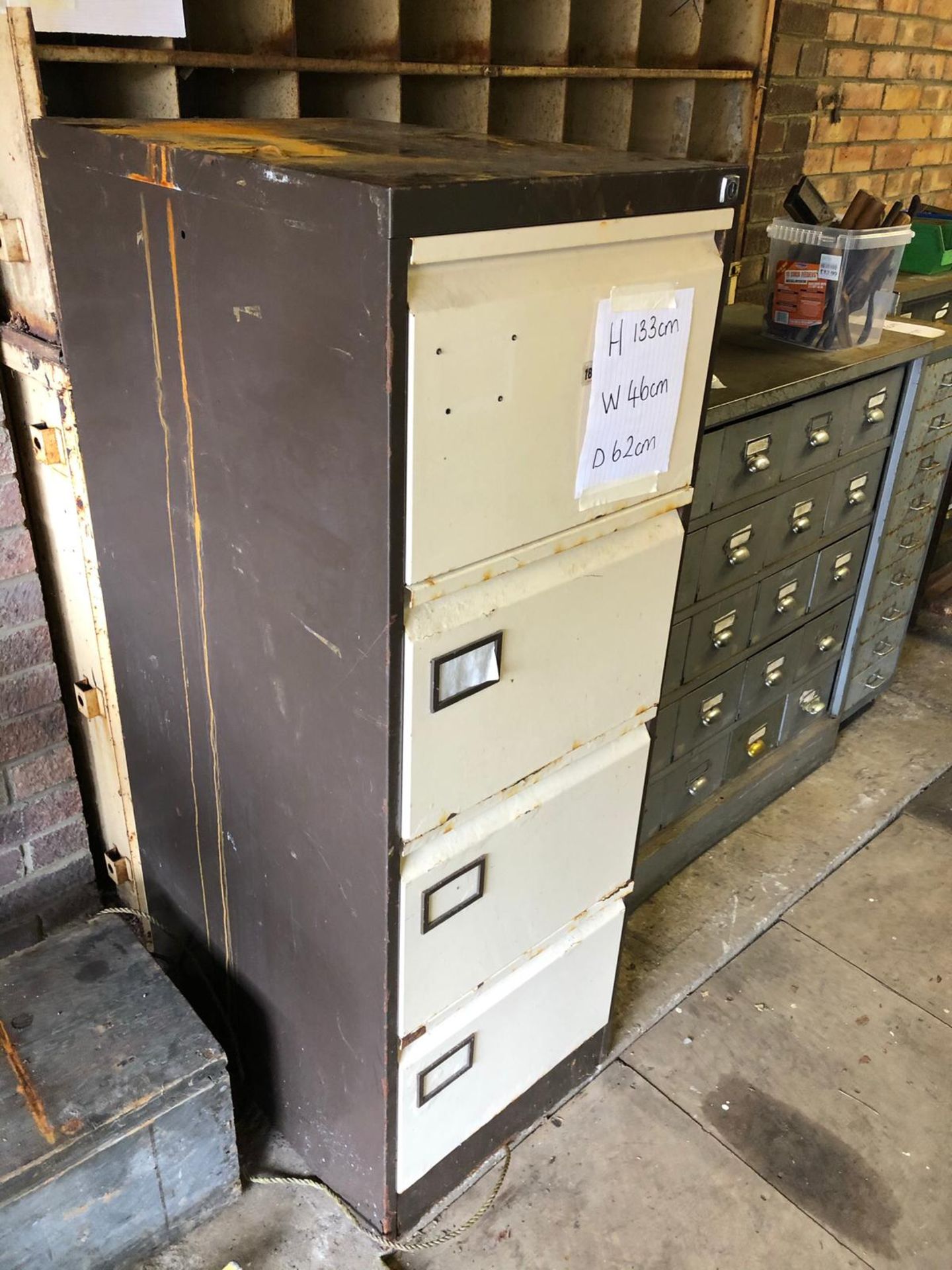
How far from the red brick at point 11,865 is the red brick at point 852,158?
2.69 meters

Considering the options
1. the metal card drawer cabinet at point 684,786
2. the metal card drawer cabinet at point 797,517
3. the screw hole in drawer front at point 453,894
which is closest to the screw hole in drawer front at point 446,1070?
the screw hole in drawer front at point 453,894

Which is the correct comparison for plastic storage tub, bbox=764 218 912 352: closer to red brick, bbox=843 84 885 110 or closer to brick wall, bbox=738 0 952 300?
brick wall, bbox=738 0 952 300

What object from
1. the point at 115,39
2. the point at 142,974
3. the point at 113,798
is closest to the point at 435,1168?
the point at 142,974

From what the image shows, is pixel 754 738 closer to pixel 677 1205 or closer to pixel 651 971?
pixel 651 971

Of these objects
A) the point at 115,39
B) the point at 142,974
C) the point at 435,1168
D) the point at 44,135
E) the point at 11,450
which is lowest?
the point at 435,1168

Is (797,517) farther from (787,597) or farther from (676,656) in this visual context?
(676,656)

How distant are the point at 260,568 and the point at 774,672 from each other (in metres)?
1.50

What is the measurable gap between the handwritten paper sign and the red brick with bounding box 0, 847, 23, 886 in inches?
46.6

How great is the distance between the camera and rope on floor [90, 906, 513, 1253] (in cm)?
151

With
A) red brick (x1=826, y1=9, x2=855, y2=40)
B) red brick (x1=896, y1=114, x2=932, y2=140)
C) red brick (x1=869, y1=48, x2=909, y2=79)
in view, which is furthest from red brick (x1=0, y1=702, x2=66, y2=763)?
red brick (x1=896, y1=114, x2=932, y2=140)

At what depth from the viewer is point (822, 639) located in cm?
246

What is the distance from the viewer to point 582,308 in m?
1.04

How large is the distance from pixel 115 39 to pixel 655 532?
0.96 m

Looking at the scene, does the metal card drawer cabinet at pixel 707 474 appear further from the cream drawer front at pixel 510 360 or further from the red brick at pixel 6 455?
the red brick at pixel 6 455
